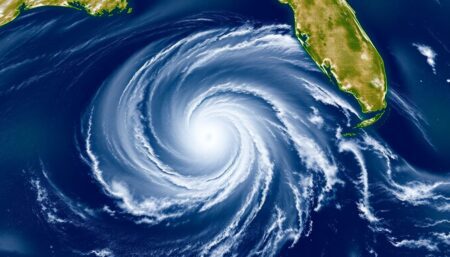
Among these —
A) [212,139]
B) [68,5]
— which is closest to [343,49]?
[212,139]

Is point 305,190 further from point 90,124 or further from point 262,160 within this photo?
point 90,124

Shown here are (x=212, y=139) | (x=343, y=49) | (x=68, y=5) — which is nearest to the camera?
(x=212, y=139)

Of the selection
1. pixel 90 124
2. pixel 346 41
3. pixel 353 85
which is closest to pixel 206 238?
pixel 90 124

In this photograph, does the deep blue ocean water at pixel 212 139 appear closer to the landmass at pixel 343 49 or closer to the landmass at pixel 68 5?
the landmass at pixel 343 49

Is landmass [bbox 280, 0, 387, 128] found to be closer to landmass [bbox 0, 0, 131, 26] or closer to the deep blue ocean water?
the deep blue ocean water

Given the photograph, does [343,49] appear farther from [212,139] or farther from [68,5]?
[68,5]

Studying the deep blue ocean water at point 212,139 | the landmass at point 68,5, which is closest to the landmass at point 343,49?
the deep blue ocean water at point 212,139

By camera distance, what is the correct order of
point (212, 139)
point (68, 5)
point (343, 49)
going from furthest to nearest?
point (68, 5), point (343, 49), point (212, 139)

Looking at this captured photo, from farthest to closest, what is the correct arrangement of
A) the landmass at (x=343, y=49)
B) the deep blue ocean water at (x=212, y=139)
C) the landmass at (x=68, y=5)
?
1. the landmass at (x=68, y=5)
2. the landmass at (x=343, y=49)
3. the deep blue ocean water at (x=212, y=139)
